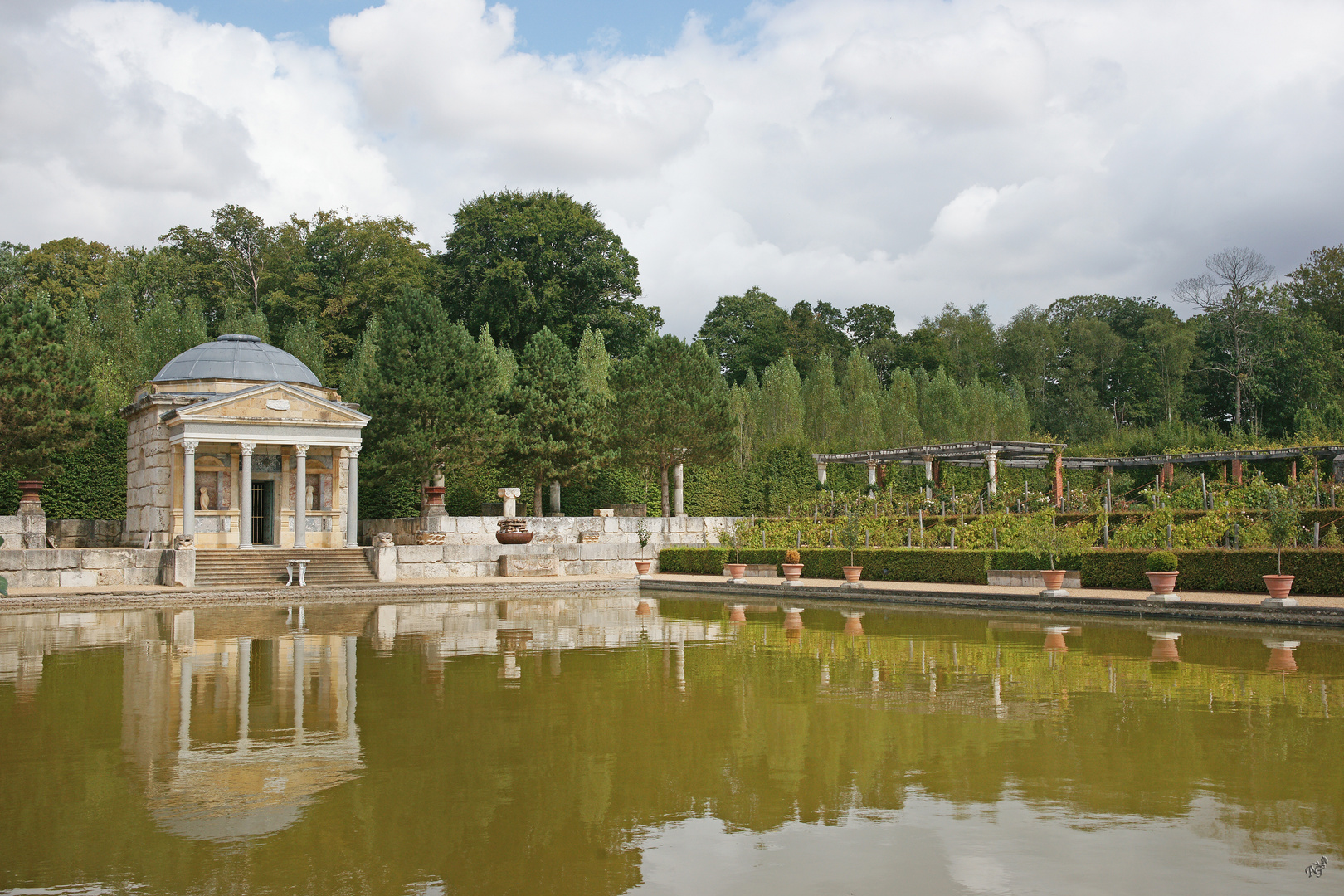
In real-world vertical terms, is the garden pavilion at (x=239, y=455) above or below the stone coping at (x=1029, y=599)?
above

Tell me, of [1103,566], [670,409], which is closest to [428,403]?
[670,409]

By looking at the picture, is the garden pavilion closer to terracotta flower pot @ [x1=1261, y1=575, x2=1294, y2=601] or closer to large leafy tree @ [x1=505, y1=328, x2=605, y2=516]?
large leafy tree @ [x1=505, y1=328, x2=605, y2=516]

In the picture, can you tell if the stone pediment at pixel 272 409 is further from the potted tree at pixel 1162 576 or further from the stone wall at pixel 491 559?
the potted tree at pixel 1162 576

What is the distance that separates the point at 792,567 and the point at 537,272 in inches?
1270

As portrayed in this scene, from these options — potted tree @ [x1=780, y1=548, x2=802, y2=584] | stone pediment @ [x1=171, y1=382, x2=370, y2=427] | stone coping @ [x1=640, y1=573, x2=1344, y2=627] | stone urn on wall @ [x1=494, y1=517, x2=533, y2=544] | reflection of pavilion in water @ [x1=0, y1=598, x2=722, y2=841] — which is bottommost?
reflection of pavilion in water @ [x1=0, y1=598, x2=722, y2=841]

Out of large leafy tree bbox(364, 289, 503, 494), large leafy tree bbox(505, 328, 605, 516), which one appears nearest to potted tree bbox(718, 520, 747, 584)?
large leafy tree bbox(505, 328, 605, 516)

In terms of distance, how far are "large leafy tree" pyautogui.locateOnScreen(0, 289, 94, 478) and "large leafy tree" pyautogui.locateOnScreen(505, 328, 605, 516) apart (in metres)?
14.1

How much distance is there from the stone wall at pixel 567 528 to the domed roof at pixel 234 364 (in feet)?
20.9

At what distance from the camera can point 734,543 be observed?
3816 centimetres

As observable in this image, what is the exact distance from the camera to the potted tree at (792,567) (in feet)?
99.6

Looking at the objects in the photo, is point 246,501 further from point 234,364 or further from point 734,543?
point 734,543

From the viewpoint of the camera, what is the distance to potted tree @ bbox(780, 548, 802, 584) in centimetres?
3034

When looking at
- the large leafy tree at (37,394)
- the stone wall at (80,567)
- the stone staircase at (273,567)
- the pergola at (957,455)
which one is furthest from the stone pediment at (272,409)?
the pergola at (957,455)

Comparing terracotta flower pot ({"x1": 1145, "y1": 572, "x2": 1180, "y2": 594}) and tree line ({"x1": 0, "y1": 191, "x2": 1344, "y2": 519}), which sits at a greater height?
tree line ({"x1": 0, "y1": 191, "x2": 1344, "y2": 519})
